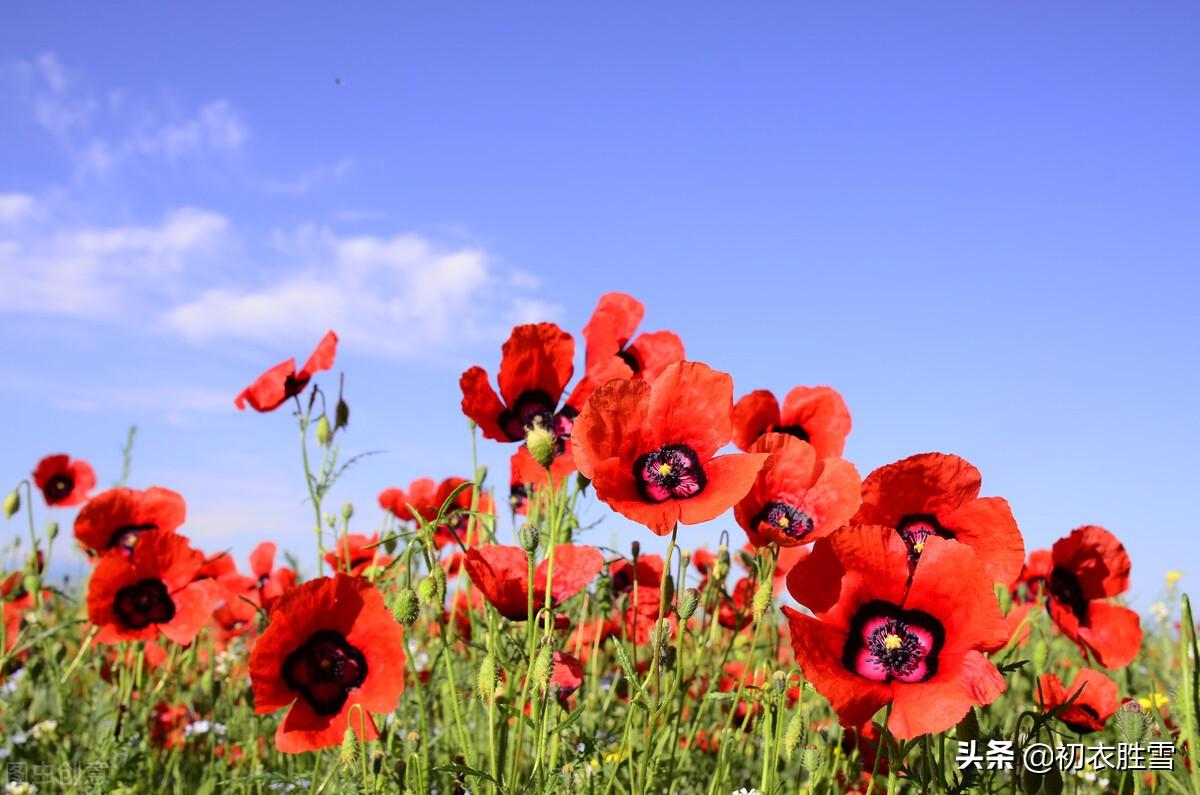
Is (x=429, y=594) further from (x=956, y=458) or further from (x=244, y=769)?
(x=244, y=769)

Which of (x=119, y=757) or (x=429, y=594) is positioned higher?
(x=429, y=594)

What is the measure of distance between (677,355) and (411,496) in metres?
2.06

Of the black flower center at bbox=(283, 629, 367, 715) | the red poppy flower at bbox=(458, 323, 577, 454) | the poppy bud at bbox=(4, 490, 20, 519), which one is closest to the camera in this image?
the black flower center at bbox=(283, 629, 367, 715)

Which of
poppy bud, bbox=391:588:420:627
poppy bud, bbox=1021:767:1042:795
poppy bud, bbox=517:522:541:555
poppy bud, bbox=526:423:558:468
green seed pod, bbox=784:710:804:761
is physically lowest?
poppy bud, bbox=1021:767:1042:795

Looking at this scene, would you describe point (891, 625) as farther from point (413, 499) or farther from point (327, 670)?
point (413, 499)

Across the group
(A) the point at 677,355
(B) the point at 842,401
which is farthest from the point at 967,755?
(A) the point at 677,355

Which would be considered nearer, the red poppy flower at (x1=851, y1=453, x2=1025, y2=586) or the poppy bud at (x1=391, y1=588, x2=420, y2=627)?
the poppy bud at (x1=391, y1=588, x2=420, y2=627)

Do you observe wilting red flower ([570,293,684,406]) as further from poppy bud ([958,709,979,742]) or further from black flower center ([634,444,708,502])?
poppy bud ([958,709,979,742])

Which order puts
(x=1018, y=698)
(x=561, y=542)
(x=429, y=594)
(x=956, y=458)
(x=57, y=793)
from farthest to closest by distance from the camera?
1. (x=1018, y=698)
2. (x=57, y=793)
3. (x=561, y=542)
4. (x=956, y=458)
5. (x=429, y=594)

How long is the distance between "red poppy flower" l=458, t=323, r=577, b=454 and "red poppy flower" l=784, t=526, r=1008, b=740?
1.16m

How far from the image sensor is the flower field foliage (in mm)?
2080

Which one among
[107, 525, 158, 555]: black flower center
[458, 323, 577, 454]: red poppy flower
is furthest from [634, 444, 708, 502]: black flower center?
[107, 525, 158, 555]: black flower center

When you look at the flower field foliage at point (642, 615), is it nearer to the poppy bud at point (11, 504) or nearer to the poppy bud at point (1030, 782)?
the poppy bud at point (1030, 782)

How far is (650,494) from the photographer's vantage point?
2.27 m
